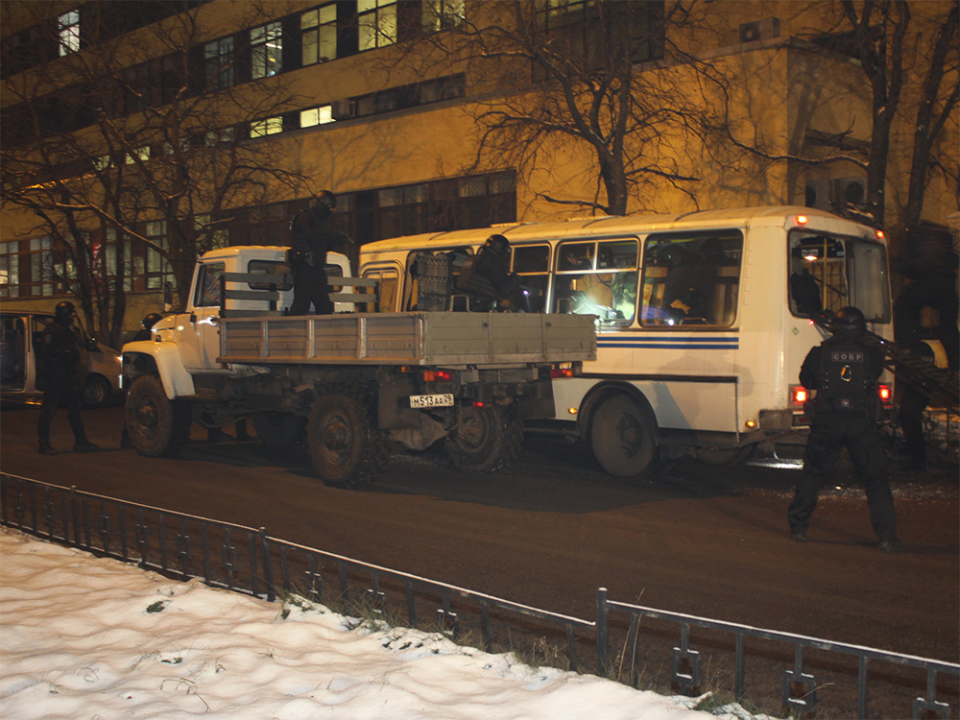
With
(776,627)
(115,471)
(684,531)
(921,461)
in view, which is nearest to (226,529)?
(776,627)

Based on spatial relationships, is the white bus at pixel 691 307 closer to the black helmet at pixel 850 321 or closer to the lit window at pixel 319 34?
the black helmet at pixel 850 321

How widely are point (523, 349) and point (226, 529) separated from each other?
164 inches

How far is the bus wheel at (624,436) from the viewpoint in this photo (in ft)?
33.4

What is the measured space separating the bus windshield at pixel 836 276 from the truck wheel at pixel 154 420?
775 cm

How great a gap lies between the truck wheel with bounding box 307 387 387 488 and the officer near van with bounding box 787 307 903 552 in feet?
14.1

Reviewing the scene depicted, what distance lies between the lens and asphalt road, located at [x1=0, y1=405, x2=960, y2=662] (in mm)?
5715

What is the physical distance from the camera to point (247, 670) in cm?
441

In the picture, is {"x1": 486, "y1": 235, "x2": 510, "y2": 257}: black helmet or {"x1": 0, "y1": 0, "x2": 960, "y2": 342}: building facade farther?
{"x1": 0, "y1": 0, "x2": 960, "y2": 342}: building facade

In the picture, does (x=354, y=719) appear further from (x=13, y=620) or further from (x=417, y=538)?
(x=417, y=538)

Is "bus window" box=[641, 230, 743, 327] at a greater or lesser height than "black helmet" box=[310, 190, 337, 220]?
lesser

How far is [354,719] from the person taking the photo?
3838 millimetres

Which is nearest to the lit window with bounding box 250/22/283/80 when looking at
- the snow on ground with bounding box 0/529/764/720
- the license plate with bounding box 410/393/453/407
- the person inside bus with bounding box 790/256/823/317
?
the license plate with bounding box 410/393/453/407

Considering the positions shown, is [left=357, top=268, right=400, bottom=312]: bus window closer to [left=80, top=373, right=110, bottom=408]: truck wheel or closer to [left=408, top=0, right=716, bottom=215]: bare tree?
[left=408, top=0, right=716, bottom=215]: bare tree

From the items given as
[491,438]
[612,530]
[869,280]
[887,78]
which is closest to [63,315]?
[491,438]
